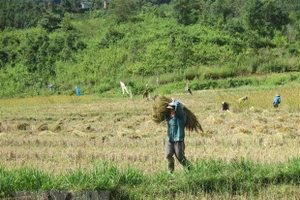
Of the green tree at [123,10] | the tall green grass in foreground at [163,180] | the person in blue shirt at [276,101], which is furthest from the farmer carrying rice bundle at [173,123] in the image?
the green tree at [123,10]

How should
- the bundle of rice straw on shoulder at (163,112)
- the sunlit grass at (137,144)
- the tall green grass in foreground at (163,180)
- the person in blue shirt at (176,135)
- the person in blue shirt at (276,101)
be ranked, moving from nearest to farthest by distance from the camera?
1. the tall green grass in foreground at (163,180)
2. the person in blue shirt at (176,135)
3. the bundle of rice straw on shoulder at (163,112)
4. the sunlit grass at (137,144)
5. the person in blue shirt at (276,101)

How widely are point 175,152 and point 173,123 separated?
0.48m

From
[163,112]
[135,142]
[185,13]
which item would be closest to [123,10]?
[185,13]

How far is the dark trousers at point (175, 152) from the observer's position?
7.15 meters

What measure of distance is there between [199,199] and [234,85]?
28.3 m

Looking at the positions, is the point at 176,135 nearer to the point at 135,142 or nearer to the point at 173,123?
the point at 173,123

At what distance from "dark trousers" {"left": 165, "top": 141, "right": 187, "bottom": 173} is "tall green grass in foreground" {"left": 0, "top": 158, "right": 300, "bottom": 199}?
284 millimetres

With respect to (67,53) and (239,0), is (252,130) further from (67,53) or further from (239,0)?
(239,0)

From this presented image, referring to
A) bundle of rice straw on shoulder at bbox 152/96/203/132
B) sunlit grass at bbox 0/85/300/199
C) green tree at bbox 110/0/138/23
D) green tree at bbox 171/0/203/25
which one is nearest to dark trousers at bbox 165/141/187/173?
sunlit grass at bbox 0/85/300/199

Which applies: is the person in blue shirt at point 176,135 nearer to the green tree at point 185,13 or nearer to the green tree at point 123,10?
the green tree at point 185,13

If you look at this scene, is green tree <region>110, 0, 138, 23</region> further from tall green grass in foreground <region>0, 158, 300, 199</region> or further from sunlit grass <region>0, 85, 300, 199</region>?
tall green grass in foreground <region>0, 158, 300, 199</region>

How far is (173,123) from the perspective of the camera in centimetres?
729

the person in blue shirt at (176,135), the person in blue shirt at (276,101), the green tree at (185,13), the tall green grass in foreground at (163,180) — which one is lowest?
the person in blue shirt at (276,101)

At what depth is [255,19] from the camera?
4812 centimetres
